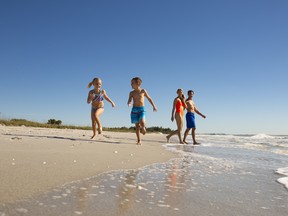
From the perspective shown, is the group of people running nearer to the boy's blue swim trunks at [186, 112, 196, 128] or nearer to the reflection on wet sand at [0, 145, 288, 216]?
the boy's blue swim trunks at [186, 112, 196, 128]

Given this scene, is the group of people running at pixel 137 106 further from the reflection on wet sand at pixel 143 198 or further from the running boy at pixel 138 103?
the reflection on wet sand at pixel 143 198

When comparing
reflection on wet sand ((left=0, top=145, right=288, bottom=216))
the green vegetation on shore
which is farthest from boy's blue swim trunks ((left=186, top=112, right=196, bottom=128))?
the green vegetation on shore

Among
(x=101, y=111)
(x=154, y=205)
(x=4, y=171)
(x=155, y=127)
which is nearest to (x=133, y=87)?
(x=101, y=111)

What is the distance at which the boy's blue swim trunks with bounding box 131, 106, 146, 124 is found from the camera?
908 cm

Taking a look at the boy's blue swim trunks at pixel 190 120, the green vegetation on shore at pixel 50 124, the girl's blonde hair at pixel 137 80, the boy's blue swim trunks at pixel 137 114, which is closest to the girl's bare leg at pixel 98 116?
the boy's blue swim trunks at pixel 137 114

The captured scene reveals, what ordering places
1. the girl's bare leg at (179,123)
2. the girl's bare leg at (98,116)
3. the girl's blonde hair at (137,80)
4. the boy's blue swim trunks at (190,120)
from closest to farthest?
1. the girl's blonde hair at (137,80)
2. the girl's bare leg at (98,116)
3. the girl's bare leg at (179,123)
4. the boy's blue swim trunks at (190,120)

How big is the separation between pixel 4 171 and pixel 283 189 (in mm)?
2578

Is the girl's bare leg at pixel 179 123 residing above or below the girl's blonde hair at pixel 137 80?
below


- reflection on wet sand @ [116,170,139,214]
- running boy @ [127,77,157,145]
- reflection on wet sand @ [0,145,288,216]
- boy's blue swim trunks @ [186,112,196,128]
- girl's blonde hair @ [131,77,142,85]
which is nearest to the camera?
reflection on wet sand @ [0,145,288,216]

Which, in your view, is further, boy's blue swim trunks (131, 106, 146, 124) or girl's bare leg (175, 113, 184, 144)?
girl's bare leg (175, 113, 184, 144)

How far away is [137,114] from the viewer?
9.17m

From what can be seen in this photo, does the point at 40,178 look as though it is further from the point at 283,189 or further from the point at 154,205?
the point at 283,189

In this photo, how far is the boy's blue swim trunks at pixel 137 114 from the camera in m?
9.08

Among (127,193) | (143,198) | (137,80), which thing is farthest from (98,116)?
(143,198)
